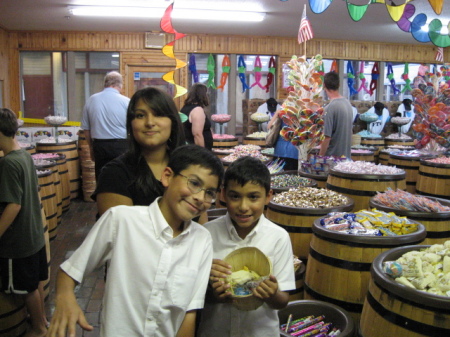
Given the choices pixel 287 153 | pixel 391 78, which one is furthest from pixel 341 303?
pixel 391 78

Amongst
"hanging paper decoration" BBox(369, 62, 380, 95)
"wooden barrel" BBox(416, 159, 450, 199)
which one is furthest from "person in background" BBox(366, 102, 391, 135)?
"wooden barrel" BBox(416, 159, 450, 199)

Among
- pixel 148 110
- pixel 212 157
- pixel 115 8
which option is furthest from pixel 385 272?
pixel 115 8

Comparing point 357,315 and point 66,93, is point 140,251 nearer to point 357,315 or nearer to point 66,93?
point 357,315

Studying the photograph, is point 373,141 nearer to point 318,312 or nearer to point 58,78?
point 58,78

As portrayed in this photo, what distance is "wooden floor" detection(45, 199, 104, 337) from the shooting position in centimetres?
344

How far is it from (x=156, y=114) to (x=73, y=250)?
3635 millimetres

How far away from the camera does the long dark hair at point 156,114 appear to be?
1.67m

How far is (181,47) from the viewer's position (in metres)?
10.6

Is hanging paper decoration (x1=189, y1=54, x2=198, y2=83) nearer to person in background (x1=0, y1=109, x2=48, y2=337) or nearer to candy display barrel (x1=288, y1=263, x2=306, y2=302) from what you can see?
person in background (x1=0, y1=109, x2=48, y2=337)

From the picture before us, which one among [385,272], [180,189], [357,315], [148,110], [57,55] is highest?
[57,55]

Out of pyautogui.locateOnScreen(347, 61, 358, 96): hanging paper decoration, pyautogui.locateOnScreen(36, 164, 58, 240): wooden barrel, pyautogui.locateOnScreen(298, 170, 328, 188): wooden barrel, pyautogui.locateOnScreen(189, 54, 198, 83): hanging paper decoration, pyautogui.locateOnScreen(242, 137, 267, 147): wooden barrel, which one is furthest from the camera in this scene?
pyautogui.locateOnScreen(347, 61, 358, 96): hanging paper decoration

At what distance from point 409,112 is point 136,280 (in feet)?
34.8

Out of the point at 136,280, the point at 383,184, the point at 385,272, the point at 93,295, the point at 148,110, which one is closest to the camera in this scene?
the point at 136,280

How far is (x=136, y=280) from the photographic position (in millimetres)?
1396
